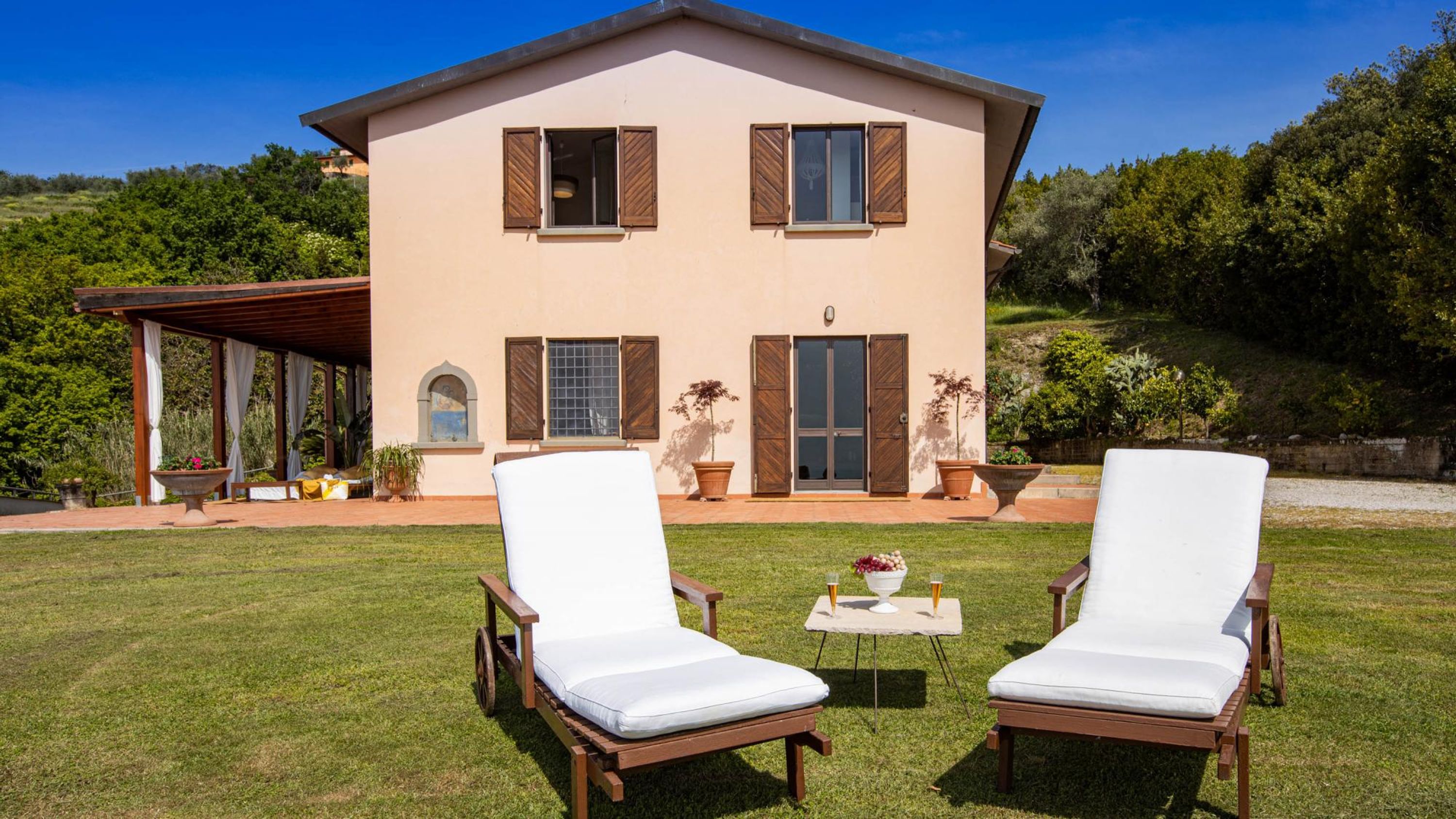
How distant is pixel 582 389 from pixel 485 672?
32.1 ft

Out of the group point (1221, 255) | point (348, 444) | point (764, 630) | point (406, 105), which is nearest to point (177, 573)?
Result: point (764, 630)

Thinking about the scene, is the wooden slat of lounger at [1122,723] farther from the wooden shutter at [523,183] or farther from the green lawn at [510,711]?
the wooden shutter at [523,183]

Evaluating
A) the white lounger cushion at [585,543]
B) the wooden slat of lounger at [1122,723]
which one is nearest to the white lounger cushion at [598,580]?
the white lounger cushion at [585,543]

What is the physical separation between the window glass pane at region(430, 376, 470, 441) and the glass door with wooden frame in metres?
4.49

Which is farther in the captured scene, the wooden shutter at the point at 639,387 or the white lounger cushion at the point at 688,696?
the wooden shutter at the point at 639,387

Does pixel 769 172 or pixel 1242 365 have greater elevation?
pixel 769 172

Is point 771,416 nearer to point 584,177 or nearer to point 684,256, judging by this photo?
point 684,256

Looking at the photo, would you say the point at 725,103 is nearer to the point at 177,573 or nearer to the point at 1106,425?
the point at 177,573

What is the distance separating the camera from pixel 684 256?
13797 mm

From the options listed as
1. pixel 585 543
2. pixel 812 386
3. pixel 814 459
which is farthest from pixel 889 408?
pixel 585 543

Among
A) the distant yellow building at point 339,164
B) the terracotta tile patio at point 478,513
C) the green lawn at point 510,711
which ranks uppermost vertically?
the distant yellow building at point 339,164

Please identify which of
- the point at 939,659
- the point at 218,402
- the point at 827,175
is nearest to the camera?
the point at 939,659

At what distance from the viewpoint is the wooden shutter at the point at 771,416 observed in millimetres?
13594

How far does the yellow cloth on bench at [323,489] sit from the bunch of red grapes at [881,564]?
470 inches
